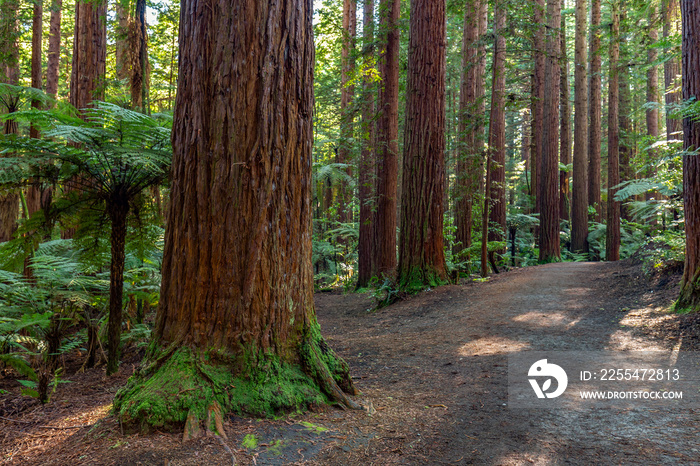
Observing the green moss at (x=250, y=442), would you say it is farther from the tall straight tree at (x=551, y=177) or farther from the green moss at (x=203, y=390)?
the tall straight tree at (x=551, y=177)

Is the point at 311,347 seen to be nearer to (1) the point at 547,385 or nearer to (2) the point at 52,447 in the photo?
(2) the point at 52,447

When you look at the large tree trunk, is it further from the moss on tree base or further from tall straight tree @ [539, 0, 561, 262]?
tall straight tree @ [539, 0, 561, 262]

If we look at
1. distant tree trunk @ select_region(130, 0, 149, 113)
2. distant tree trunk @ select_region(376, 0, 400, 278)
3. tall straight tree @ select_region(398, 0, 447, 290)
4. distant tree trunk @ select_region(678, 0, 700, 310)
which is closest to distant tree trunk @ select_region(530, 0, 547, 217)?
distant tree trunk @ select_region(376, 0, 400, 278)

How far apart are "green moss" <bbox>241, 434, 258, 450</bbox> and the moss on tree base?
0.20m

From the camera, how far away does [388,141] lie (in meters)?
11.3

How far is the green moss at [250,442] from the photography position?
240cm

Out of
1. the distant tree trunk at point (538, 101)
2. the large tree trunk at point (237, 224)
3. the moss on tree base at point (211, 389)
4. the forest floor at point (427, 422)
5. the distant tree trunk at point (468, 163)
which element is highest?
the distant tree trunk at point (538, 101)

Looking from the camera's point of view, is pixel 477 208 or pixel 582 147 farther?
pixel 582 147

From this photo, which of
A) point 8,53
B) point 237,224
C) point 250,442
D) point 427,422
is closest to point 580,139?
point 427,422

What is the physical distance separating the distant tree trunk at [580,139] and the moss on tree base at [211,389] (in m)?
18.2

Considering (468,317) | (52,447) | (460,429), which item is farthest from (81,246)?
(468,317)

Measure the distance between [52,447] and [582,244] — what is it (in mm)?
20391

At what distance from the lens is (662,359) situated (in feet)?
14.7

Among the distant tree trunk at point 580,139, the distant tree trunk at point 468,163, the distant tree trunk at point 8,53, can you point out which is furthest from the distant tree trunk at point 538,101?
the distant tree trunk at point 8,53
